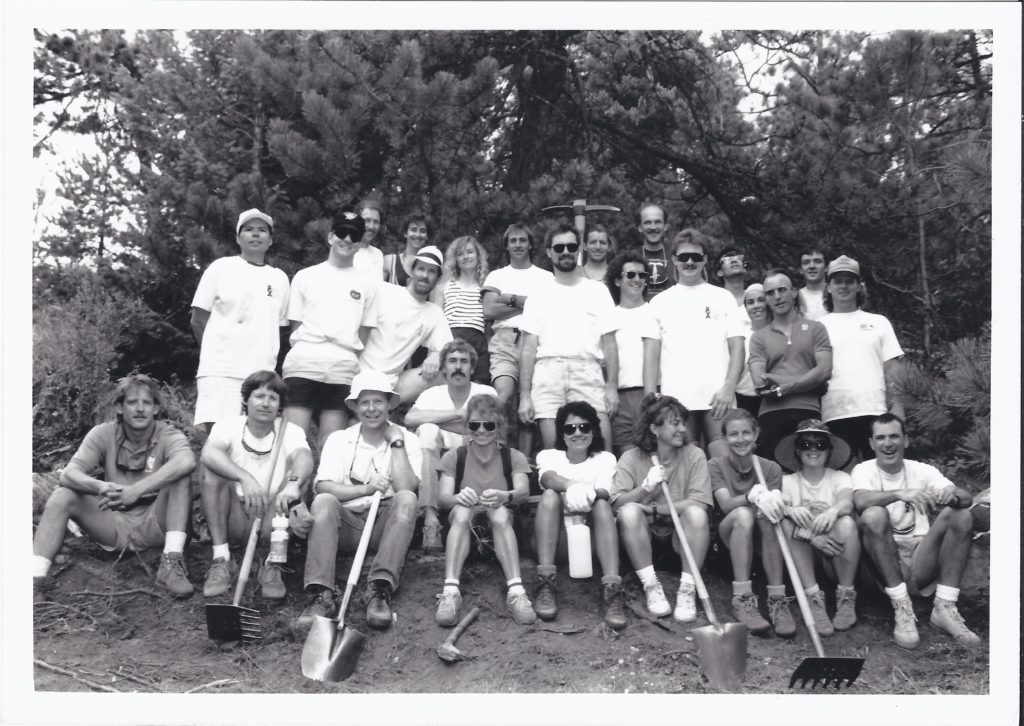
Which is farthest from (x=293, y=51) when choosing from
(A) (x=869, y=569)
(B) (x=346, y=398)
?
(A) (x=869, y=569)

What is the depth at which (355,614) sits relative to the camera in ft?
17.5

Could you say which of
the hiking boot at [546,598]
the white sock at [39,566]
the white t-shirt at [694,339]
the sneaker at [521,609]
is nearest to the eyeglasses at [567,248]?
the white t-shirt at [694,339]

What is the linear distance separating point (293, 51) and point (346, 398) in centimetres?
314

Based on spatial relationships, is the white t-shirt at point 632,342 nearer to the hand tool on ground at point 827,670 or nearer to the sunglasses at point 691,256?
the sunglasses at point 691,256

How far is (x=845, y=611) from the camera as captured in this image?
5348mm

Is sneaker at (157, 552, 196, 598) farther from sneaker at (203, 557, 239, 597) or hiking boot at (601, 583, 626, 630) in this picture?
hiking boot at (601, 583, 626, 630)

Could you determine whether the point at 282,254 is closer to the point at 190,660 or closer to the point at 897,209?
the point at 190,660

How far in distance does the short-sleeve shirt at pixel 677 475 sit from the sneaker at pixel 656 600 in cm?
46

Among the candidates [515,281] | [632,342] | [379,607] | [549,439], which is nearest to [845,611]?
[549,439]

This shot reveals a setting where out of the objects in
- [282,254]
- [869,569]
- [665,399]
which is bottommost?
[869,569]

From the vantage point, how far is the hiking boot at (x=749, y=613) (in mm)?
5238

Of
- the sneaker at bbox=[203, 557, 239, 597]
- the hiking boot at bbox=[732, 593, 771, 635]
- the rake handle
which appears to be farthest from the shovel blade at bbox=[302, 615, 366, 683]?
the rake handle

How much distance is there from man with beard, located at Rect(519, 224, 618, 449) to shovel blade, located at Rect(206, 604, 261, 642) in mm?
1928

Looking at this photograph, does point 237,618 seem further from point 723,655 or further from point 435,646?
point 723,655
